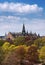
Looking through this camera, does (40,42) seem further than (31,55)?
Yes

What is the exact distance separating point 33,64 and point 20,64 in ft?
19.5

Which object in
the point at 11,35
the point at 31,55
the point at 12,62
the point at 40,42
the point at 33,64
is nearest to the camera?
the point at 12,62

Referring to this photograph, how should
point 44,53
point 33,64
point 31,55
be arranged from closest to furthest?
point 33,64
point 31,55
point 44,53

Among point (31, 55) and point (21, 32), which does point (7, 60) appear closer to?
point (31, 55)

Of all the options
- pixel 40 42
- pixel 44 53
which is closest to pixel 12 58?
pixel 44 53

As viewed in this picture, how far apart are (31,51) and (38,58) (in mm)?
1815

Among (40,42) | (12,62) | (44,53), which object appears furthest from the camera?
(40,42)

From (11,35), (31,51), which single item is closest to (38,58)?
(31,51)

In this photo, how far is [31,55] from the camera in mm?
51500

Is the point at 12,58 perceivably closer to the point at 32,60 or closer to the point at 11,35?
the point at 32,60

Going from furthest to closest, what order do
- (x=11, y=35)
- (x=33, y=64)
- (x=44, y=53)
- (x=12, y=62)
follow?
(x=11, y=35)
(x=44, y=53)
(x=33, y=64)
(x=12, y=62)

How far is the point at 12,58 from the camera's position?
39.7 metres

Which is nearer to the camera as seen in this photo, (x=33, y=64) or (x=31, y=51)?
(x=33, y=64)

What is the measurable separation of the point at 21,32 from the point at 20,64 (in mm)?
103378
